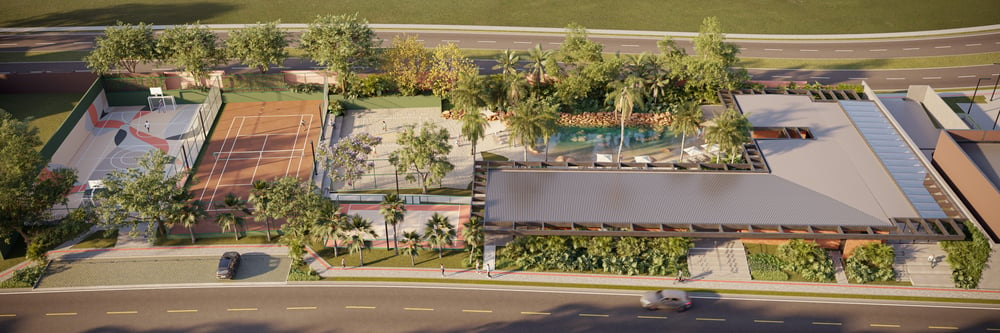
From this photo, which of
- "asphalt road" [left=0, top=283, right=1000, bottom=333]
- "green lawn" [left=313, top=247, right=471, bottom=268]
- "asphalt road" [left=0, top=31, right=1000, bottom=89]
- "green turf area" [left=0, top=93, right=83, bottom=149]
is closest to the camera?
"asphalt road" [left=0, top=283, right=1000, bottom=333]

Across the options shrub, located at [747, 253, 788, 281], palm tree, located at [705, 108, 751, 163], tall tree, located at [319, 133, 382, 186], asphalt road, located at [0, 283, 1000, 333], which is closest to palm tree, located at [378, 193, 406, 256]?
asphalt road, located at [0, 283, 1000, 333]

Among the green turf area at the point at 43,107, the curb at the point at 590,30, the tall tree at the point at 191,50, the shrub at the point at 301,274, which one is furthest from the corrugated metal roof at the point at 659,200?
the green turf area at the point at 43,107

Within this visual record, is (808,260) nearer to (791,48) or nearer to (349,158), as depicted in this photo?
(349,158)

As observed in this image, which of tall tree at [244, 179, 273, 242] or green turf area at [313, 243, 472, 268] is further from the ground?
tall tree at [244, 179, 273, 242]

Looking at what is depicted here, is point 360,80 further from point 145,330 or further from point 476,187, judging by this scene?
point 145,330

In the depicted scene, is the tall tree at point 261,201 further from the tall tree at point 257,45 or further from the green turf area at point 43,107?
the green turf area at point 43,107

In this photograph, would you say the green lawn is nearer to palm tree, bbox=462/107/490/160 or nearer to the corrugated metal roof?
the corrugated metal roof
